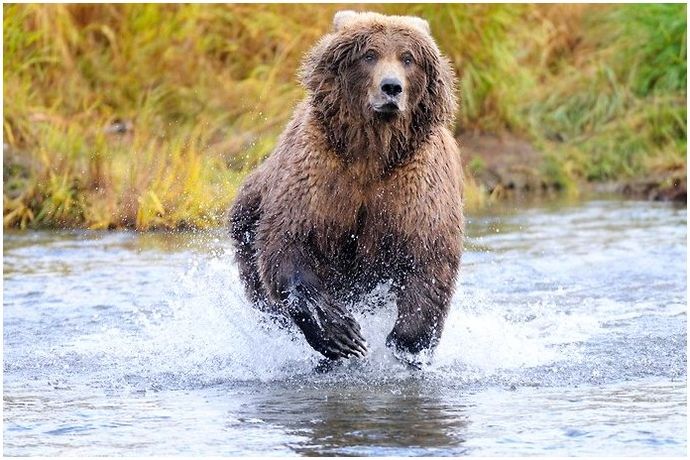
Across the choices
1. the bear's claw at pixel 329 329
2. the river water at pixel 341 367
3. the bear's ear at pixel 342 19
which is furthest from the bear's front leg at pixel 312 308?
the bear's ear at pixel 342 19

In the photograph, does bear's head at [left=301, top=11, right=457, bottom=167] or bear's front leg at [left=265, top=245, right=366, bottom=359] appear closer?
bear's head at [left=301, top=11, right=457, bottom=167]

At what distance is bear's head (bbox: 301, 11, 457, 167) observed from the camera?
620 cm

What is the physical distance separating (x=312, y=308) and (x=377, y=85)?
1.06m

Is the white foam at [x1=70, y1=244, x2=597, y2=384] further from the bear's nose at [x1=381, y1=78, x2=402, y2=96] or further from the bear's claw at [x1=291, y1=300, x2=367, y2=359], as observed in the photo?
the bear's nose at [x1=381, y1=78, x2=402, y2=96]

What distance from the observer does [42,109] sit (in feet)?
43.3

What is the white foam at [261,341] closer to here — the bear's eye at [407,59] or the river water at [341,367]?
the river water at [341,367]

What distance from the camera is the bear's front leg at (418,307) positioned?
6.45 metres

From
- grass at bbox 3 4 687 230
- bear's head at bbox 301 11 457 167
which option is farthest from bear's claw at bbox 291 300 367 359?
grass at bbox 3 4 687 230

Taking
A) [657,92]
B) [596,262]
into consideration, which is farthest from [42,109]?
[657,92]

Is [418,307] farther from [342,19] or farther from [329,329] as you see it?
[342,19]

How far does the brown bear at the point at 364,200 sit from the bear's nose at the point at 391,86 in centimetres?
16

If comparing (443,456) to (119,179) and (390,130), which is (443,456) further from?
(119,179)

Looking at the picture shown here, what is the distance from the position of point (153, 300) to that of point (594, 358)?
3.21 m

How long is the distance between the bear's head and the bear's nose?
19 millimetres
